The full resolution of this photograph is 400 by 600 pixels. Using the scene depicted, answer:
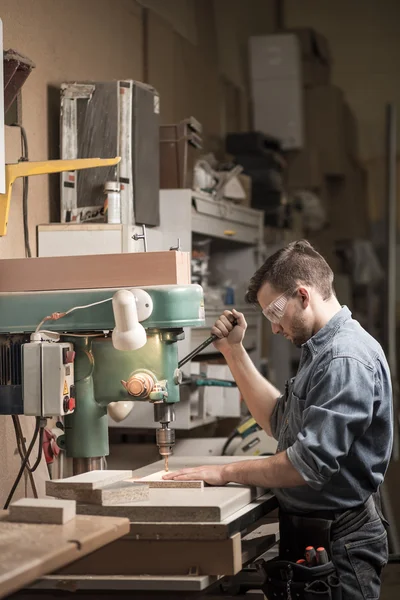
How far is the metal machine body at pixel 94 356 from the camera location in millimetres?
2541

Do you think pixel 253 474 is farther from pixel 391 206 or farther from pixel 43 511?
pixel 391 206

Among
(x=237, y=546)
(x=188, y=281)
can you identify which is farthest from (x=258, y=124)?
(x=237, y=546)

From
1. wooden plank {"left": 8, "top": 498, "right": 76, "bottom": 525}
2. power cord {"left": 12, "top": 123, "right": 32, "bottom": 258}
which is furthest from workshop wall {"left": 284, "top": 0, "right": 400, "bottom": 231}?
wooden plank {"left": 8, "top": 498, "right": 76, "bottom": 525}

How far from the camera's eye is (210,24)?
583 centimetres

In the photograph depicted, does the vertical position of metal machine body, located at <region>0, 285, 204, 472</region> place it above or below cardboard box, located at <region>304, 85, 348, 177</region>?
below

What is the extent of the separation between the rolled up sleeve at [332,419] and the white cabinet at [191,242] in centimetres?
91

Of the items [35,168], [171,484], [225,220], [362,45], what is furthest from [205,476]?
[362,45]

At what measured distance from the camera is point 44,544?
1.89 metres

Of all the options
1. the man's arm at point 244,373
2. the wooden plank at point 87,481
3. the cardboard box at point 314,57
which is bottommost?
the wooden plank at point 87,481

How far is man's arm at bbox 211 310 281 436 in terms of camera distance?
10.2 feet

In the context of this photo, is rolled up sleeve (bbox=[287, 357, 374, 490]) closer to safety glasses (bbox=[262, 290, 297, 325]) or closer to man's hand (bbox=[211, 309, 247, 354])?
safety glasses (bbox=[262, 290, 297, 325])

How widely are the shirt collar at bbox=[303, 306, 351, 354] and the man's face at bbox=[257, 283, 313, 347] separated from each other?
46 mm

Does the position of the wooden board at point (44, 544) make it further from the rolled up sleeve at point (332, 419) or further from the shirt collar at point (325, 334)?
the shirt collar at point (325, 334)

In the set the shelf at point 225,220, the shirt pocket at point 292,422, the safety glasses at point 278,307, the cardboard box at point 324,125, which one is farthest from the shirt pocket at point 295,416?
the cardboard box at point 324,125
